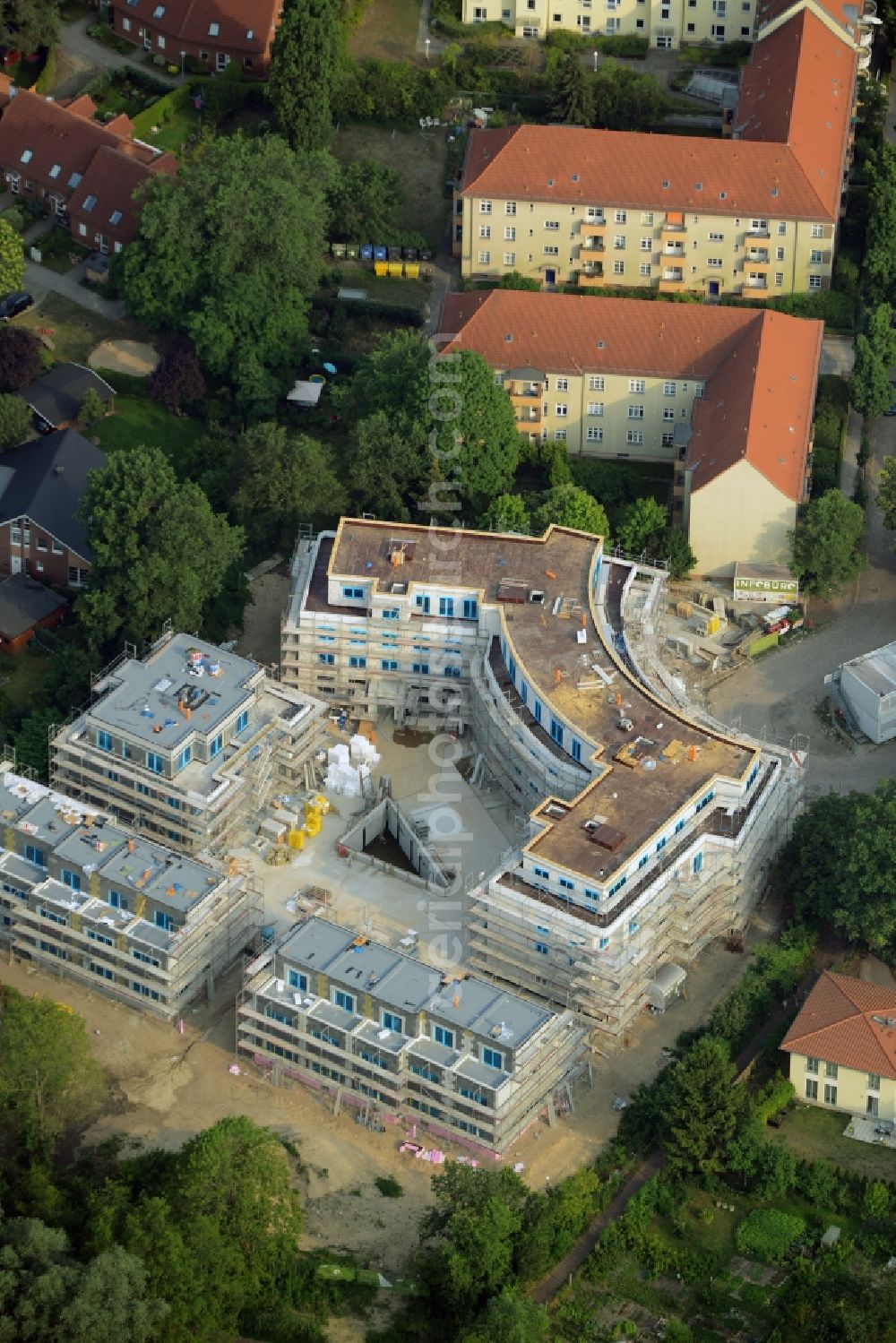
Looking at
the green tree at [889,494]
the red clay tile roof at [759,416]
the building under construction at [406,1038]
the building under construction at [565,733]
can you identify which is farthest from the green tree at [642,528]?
the building under construction at [406,1038]

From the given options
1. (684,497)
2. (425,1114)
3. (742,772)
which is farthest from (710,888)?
(684,497)

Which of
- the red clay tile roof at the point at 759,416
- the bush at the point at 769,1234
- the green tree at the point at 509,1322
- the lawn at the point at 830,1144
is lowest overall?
the bush at the point at 769,1234

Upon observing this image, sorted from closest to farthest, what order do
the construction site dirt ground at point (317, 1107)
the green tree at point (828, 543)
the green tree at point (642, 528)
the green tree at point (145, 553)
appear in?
the construction site dirt ground at point (317, 1107)
the green tree at point (145, 553)
the green tree at point (828, 543)
the green tree at point (642, 528)

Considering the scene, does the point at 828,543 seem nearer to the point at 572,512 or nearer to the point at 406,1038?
the point at 572,512

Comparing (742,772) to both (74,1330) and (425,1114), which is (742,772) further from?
(74,1330)

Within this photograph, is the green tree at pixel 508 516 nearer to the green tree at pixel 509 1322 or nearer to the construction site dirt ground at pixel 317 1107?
the construction site dirt ground at pixel 317 1107

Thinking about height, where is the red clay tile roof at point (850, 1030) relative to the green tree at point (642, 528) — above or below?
below

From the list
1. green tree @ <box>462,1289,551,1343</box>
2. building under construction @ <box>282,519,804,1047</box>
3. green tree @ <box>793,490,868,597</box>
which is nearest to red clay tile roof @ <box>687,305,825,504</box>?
green tree @ <box>793,490,868,597</box>
